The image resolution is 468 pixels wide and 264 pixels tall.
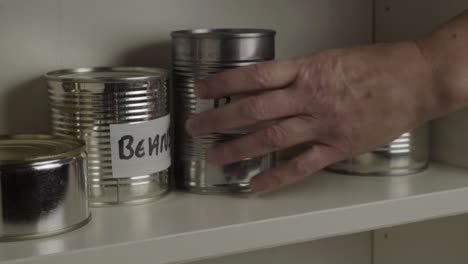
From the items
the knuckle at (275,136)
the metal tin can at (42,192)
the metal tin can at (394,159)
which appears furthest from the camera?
the metal tin can at (394,159)

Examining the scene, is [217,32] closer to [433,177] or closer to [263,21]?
[263,21]

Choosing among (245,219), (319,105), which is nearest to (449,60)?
(319,105)

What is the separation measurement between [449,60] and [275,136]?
0.16 meters

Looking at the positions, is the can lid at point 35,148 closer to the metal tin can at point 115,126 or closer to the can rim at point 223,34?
the metal tin can at point 115,126

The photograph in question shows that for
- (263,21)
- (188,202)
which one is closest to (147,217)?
(188,202)

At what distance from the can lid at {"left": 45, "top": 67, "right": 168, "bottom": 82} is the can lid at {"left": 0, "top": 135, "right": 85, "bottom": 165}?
2.0 inches

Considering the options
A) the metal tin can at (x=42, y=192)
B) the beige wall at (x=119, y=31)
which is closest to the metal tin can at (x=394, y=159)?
the beige wall at (x=119, y=31)

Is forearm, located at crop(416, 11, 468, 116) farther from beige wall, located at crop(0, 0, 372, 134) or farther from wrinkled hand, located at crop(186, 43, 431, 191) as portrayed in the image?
beige wall, located at crop(0, 0, 372, 134)

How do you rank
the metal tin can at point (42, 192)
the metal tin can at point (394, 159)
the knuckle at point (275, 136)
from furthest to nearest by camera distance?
1. the metal tin can at point (394, 159)
2. the knuckle at point (275, 136)
3. the metal tin can at point (42, 192)

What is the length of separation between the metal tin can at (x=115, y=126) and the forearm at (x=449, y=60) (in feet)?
0.76

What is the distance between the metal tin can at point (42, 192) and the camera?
0.54m

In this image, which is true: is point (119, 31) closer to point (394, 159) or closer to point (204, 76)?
point (204, 76)

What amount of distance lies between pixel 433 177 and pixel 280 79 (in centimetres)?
20

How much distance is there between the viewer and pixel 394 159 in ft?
2.48
